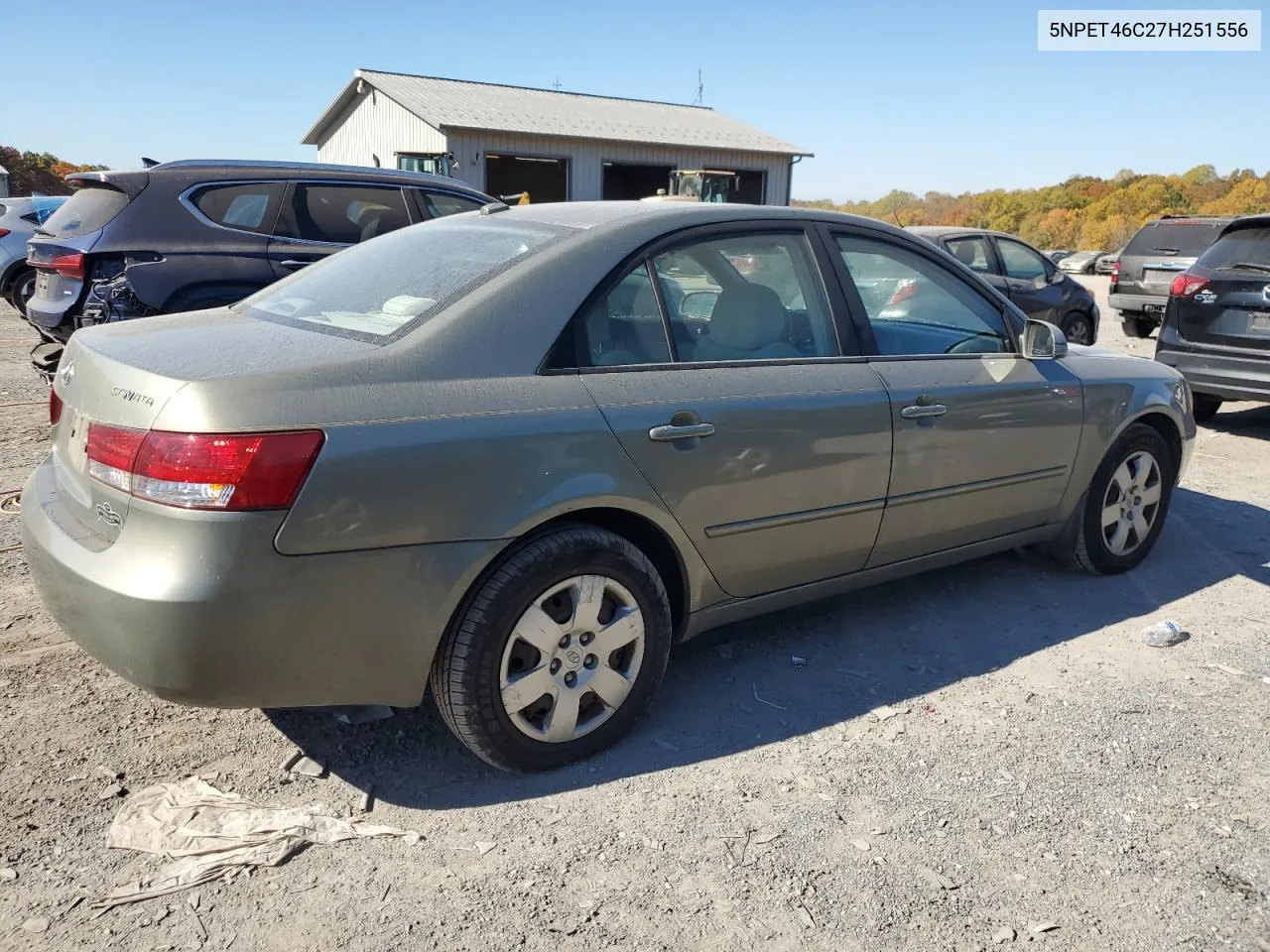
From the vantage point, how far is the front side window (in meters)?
12.3

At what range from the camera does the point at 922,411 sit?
3.79m

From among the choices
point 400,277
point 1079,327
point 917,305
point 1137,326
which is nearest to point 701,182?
point 1137,326

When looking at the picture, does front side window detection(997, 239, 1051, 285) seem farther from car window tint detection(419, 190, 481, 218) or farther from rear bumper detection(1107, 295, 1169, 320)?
car window tint detection(419, 190, 481, 218)

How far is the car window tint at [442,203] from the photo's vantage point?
25.7ft

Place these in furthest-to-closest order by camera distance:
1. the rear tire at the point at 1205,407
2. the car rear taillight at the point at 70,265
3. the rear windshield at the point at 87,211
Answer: the rear tire at the point at 1205,407
the rear windshield at the point at 87,211
the car rear taillight at the point at 70,265

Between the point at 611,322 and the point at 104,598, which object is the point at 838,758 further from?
the point at 104,598

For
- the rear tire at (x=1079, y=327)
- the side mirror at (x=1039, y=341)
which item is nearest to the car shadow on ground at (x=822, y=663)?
the side mirror at (x=1039, y=341)

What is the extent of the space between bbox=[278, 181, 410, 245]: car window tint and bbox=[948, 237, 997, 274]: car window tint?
269 inches

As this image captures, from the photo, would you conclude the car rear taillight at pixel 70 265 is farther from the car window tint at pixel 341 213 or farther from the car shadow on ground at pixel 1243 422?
the car shadow on ground at pixel 1243 422

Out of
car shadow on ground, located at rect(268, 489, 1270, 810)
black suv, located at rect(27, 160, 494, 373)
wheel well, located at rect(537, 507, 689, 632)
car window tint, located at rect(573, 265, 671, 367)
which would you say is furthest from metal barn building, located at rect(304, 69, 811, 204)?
wheel well, located at rect(537, 507, 689, 632)

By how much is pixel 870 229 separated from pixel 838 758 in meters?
2.01

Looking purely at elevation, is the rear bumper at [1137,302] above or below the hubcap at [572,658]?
above

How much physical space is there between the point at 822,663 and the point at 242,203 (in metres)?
5.24

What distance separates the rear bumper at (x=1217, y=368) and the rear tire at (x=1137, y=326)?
273 inches
